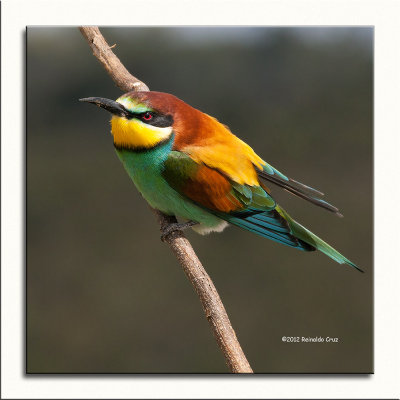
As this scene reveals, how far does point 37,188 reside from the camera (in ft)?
9.46

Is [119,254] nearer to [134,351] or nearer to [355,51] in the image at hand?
[134,351]

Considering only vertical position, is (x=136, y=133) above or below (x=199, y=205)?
above

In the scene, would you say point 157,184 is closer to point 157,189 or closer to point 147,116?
point 157,189

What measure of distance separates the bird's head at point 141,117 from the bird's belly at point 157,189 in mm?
50

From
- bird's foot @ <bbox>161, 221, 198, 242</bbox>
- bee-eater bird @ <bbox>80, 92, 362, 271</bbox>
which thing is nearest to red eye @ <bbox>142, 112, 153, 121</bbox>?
bee-eater bird @ <bbox>80, 92, 362, 271</bbox>

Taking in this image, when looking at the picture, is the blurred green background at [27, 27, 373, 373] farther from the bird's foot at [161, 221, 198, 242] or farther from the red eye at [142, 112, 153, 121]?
the red eye at [142, 112, 153, 121]

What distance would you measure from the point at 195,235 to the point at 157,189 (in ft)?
4.33

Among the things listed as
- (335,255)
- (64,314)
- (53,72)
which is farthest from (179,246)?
(53,72)

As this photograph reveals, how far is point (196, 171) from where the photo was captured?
6.82 feet

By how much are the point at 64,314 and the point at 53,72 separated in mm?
1079

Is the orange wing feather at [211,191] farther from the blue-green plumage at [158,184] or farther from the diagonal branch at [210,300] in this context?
the diagonal branch at [210,300]

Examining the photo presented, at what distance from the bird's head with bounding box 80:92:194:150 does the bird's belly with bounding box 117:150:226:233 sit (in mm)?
50

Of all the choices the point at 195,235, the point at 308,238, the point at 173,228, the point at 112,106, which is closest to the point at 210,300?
the point at 173,228

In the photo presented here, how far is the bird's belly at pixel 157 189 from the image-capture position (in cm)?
206
